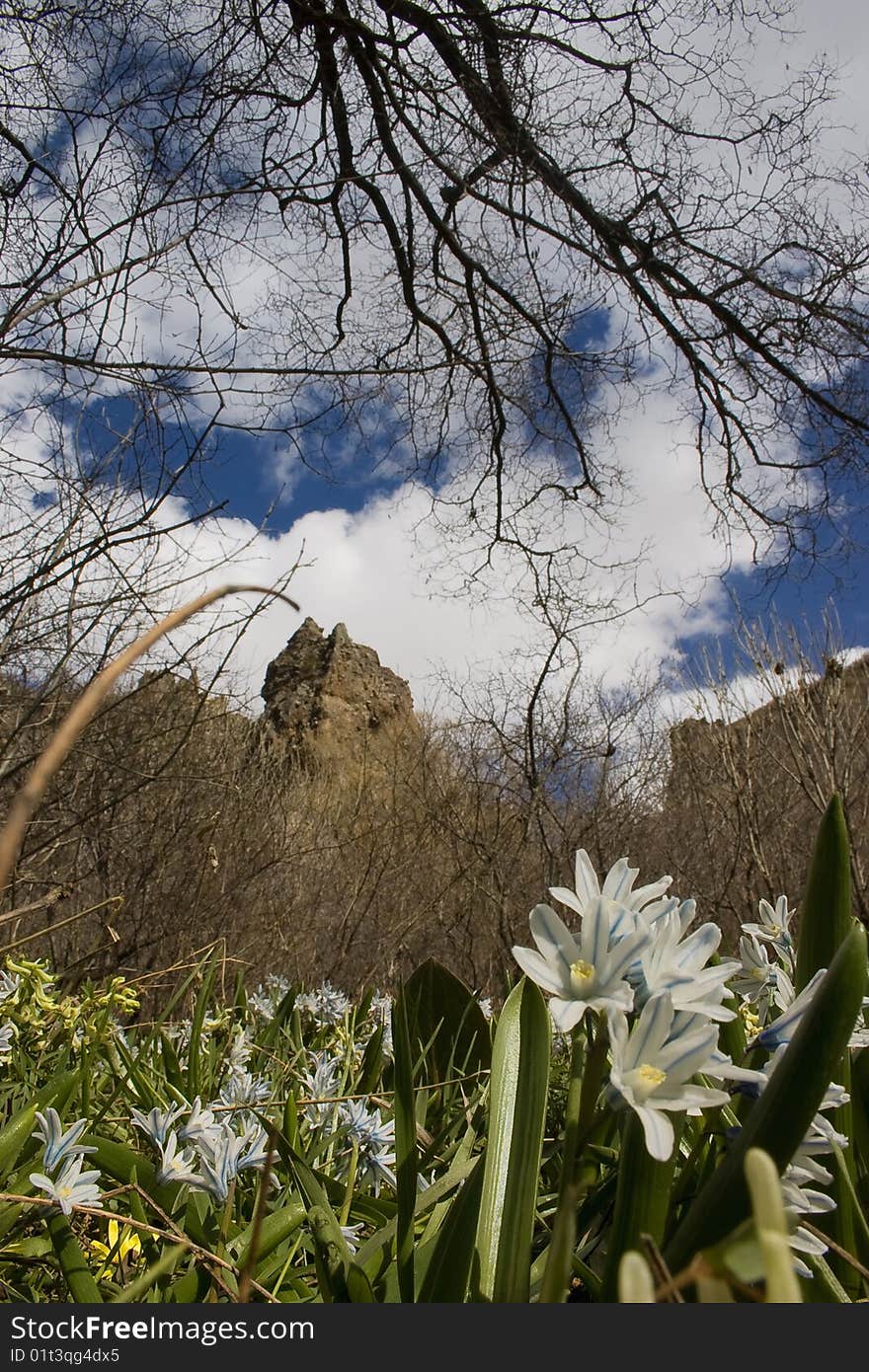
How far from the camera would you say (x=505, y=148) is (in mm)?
4711

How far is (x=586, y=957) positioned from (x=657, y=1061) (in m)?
0.09

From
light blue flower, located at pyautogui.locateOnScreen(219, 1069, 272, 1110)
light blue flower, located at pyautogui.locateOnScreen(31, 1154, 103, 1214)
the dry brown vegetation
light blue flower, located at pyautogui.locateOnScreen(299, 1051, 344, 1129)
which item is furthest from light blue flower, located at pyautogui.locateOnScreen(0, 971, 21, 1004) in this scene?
the dry brown vegetation

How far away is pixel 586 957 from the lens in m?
0.67

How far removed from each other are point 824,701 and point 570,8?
4377mm

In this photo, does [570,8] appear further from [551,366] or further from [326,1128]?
[326,1128]

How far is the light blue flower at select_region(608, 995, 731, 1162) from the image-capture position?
1.89 ft

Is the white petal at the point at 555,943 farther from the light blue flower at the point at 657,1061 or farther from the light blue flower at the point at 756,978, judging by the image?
the light blue flower at the point at 756,978

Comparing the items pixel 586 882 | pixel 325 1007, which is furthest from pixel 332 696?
pixel 586 882

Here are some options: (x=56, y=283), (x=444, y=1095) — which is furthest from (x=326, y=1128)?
(x=56, y=283)

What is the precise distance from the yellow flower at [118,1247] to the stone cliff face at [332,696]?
13.8 m

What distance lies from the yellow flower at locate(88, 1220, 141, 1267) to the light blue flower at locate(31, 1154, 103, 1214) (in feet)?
0.32

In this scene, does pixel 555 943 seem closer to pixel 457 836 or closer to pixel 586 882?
pixel 586 882

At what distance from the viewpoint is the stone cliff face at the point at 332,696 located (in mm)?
15953

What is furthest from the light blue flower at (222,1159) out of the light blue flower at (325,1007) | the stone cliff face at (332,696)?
the stone cliff face at (332,696)
